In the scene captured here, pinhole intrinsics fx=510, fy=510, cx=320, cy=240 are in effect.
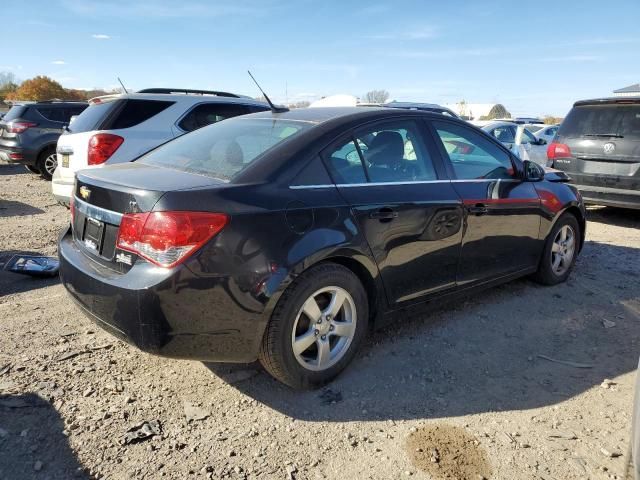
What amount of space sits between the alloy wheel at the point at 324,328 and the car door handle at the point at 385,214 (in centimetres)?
49

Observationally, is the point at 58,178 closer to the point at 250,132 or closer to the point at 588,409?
the point at 250,132

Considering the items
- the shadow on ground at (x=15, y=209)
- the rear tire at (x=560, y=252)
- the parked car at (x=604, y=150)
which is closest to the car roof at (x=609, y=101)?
the parked car at (x=604, y=150)

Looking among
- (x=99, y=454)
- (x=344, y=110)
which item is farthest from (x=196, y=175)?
(x=99, y=454)

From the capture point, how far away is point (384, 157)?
3.34m

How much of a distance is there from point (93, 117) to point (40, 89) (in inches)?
Result: 2303

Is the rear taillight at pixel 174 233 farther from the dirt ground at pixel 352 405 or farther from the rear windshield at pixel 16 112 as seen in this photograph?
the rear windshield at pixel 16 112

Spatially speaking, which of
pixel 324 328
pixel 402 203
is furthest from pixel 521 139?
pixel 324 328

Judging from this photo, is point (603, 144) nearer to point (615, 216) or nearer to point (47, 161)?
point (615, 216)

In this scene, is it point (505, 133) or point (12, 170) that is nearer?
point (12, 170)

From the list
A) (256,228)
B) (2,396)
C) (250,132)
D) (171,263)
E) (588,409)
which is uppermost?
(250,132)

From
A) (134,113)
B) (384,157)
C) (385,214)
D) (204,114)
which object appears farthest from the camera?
(204,114)

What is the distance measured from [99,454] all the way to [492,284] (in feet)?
9.93

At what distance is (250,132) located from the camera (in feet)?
11.0

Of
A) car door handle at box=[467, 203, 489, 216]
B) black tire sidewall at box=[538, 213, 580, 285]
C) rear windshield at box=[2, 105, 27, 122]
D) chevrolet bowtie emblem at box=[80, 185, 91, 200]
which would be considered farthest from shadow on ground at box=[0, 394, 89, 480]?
rear windshield at box=[2, 105, 27, 122]
